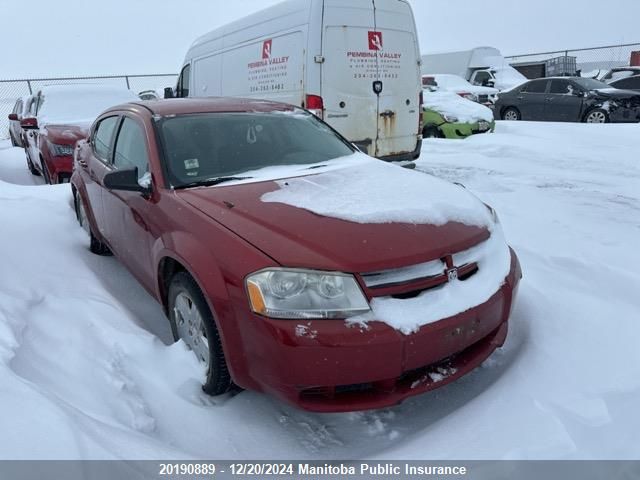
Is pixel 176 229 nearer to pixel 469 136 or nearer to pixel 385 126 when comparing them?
pixel 385 126

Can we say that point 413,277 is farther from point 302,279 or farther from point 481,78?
point 481,78

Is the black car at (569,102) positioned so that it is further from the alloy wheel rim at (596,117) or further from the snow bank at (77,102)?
the snow bank at (77,102)

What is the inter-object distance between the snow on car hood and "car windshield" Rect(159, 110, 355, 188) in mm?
7659

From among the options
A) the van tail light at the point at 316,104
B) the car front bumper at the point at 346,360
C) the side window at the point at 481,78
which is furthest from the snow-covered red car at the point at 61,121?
the side window at the point at 481,78

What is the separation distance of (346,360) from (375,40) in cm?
529

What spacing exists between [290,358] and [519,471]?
94 cm

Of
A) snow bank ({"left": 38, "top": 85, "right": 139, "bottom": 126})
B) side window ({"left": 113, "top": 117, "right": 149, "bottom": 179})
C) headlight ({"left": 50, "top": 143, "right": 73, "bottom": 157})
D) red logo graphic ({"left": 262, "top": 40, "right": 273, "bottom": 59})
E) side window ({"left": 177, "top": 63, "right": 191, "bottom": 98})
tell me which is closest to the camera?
side window ({"left": 113, "top": 117, "right": 149, "bottom": 179})

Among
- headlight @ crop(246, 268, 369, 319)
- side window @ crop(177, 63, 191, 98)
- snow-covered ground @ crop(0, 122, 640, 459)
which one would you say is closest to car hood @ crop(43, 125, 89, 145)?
side window @ crop(177, 63, 191, 98)

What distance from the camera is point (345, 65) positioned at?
240 inches

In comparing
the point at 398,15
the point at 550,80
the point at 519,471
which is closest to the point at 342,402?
the point at 519,471

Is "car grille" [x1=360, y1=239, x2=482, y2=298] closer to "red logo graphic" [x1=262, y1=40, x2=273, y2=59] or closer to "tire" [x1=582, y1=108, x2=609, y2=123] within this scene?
"red logo graphic" [x1=262, y1=40, x2=273, y2=59]

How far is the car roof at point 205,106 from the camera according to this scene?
3432mm

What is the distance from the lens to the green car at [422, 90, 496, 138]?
10.6 meters

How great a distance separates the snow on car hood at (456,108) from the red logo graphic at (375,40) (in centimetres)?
471
